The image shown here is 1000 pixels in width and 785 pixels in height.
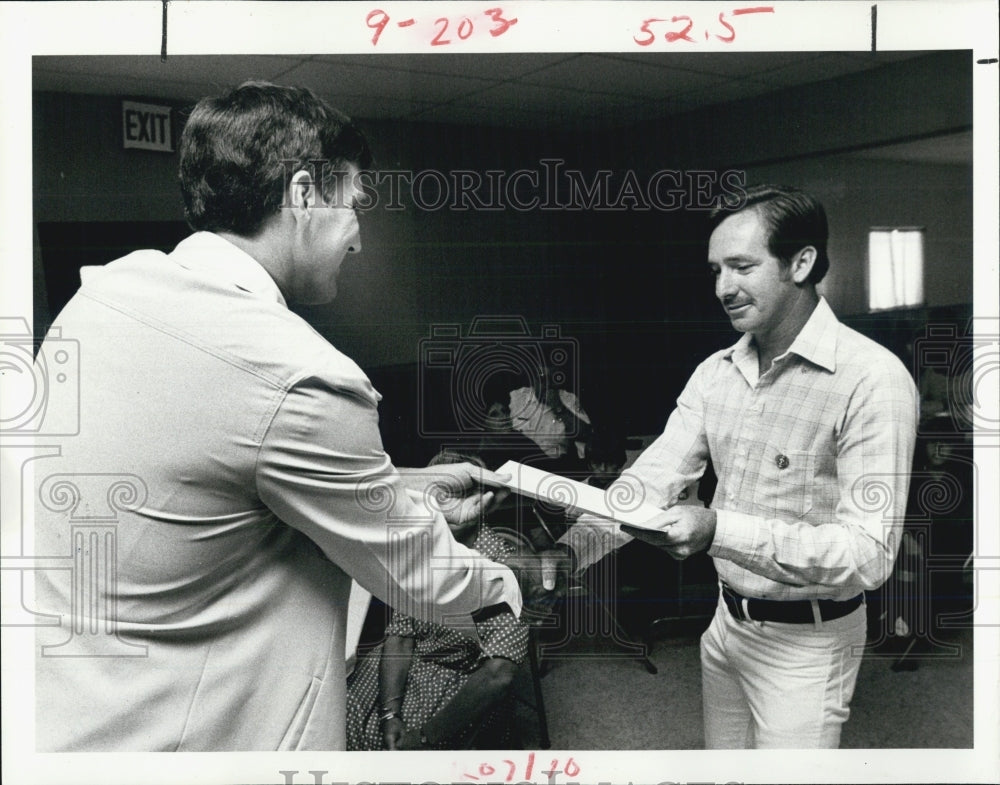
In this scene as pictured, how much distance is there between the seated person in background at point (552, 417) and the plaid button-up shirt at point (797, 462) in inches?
4.4

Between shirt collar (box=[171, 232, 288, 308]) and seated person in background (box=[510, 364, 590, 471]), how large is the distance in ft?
1.54

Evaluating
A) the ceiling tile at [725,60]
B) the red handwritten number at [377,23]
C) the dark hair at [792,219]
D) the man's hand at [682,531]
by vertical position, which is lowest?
the man's hand at [682,531]

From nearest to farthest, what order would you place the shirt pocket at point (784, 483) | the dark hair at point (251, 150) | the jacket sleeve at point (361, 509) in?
the jacket sleeve at point (361, 509), the dark hair at point (251, 150), the shirt pocket at point (784, 483)

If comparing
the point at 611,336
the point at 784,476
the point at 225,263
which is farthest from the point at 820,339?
the point at 225,263

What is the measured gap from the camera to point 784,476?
1.48 m

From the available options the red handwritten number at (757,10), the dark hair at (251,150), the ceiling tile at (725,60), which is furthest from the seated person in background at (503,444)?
the red handwritten number at (757,10)

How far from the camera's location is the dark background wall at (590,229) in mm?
1497

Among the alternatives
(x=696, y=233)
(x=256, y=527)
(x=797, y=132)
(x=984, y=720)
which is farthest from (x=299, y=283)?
(x=984, y=720)

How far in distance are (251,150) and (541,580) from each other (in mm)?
886

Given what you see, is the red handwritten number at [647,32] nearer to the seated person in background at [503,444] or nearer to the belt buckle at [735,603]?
the seated person in background at [503,444]

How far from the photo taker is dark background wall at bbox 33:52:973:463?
1497mm

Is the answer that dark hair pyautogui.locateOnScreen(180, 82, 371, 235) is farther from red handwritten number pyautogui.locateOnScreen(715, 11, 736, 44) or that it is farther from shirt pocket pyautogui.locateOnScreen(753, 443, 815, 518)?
shirt pocket pyautogui.locateOnScreen(753, 443, 815, 518)

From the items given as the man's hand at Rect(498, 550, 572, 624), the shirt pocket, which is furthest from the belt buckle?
the man's hand at Rect(498, 550, 572, 624)

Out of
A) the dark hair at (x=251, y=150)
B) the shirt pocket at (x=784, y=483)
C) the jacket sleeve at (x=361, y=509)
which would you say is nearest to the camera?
the jacket sleeve at (x=361, y=509)
